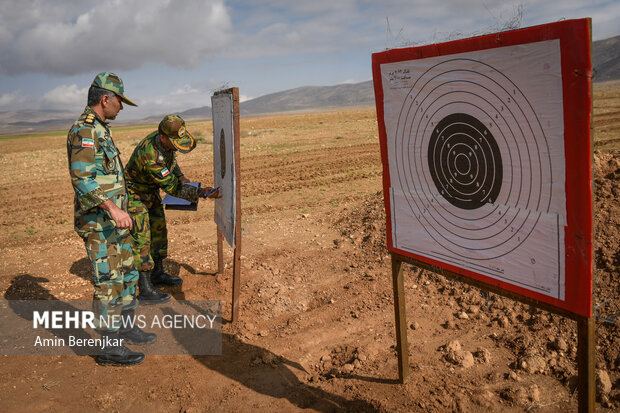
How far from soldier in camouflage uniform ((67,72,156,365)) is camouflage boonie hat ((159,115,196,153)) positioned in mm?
495

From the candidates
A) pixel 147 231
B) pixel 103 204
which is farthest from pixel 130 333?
pixel 103 204

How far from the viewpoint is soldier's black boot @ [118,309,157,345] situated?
4.05 m

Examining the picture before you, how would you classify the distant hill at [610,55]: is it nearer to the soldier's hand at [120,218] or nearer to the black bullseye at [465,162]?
the black bullseye at [465,162]

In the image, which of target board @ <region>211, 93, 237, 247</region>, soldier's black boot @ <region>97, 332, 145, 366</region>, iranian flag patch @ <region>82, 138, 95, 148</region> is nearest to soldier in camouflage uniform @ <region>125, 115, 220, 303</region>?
target board @ <region>211, 93, 237, 247</region>

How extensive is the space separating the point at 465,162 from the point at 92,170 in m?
2.81

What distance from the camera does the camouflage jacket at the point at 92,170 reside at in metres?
3.42

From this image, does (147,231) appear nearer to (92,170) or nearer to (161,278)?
(161,278)

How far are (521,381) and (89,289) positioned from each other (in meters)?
4.79

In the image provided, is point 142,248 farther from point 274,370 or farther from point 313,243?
point 313,243

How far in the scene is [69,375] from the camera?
367 centimetres

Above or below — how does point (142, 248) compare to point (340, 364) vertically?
above

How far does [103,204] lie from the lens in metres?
3.42

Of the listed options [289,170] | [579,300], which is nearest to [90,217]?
[579,300]

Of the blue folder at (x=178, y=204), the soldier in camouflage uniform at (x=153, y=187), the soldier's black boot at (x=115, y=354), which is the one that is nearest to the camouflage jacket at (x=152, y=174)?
the soldier in camouflage uniform at (x=153, y=187)
